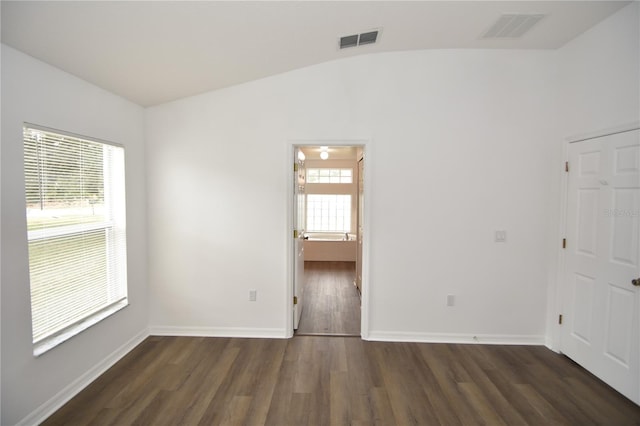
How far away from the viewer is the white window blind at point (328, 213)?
296 inches

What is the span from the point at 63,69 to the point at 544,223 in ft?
14.7

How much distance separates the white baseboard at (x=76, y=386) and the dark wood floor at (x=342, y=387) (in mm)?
56

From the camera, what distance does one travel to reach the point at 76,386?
2.31 meters

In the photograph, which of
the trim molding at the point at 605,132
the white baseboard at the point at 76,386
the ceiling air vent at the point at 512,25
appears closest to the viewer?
the white baseboard at the point at 76,386

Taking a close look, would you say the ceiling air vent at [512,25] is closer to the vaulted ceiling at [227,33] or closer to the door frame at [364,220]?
the vaulted ceiling at [227,33]

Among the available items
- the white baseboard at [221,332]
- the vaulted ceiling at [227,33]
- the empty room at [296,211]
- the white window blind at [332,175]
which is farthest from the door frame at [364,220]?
the white window blind at [332,175]

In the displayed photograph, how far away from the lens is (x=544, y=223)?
3.06 metres

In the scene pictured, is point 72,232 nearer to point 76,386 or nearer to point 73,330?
point 73,330

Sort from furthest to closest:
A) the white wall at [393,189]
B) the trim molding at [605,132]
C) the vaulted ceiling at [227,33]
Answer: the white wall at [393,189], the trim molding at [605,132], the vaulted ceiling at [227,33]

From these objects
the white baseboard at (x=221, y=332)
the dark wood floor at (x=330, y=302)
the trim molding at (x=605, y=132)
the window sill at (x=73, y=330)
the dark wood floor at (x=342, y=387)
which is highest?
the trim molding at (x=605, y=132)

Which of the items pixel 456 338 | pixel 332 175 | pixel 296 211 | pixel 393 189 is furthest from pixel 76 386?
pixel 332 175

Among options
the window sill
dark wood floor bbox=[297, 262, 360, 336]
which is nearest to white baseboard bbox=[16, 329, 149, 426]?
the window sill

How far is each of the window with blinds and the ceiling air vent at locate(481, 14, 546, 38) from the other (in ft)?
11.8

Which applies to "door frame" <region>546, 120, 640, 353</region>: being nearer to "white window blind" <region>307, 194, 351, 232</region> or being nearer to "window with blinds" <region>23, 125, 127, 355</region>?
"window with blinds" <region>23, 125, 127, 355</region>
